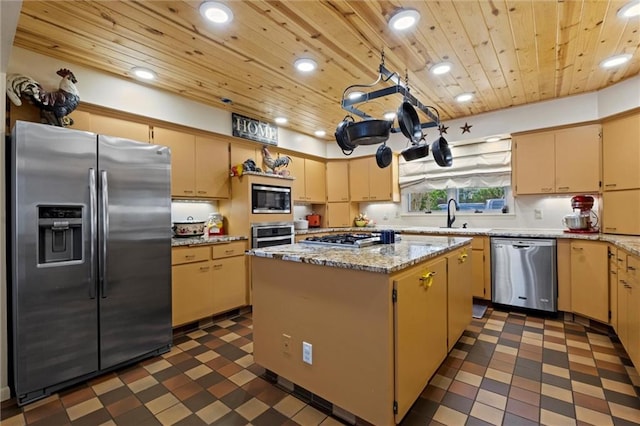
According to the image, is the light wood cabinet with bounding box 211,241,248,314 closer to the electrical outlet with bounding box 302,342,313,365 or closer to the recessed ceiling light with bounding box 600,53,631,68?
the electrical outlet with bounding box 302,342,313,365

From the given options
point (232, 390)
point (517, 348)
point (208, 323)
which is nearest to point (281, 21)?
point (232, 390)

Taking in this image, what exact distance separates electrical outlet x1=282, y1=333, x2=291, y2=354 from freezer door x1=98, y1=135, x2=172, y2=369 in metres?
1.23

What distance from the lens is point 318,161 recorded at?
5.27 meters

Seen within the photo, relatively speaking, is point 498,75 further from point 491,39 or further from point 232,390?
point 232,390

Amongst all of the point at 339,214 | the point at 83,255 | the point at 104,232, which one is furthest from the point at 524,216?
the point at 83,255

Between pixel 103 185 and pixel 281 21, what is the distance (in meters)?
1.75

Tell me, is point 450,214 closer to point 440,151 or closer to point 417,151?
point 440,151

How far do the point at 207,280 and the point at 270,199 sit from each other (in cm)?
127

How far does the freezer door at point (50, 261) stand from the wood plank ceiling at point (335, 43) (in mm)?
828

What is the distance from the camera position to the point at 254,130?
412cm

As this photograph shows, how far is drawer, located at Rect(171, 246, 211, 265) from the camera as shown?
2.94 metres

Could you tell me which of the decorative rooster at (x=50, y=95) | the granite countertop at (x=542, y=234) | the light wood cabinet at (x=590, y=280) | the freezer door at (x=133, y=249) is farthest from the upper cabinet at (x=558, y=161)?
the decorative rooster at (x=50, y=95)

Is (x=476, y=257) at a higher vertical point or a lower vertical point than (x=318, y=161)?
lower

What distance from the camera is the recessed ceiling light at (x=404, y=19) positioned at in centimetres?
195
